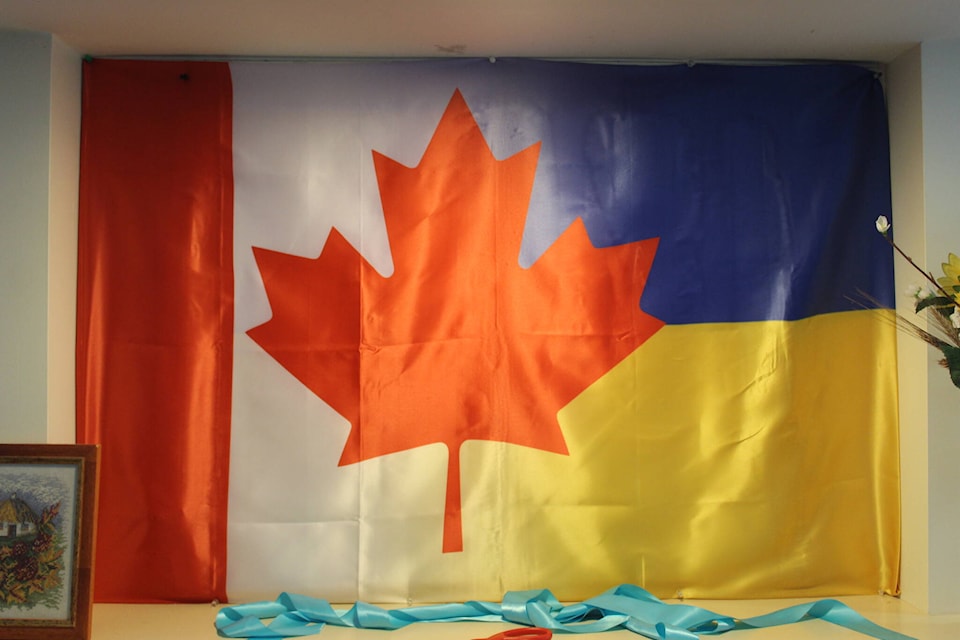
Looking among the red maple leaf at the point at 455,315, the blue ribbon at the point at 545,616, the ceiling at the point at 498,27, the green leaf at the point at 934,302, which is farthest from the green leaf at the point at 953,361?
the ceiling at the point at 498,27

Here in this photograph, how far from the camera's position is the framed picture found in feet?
9.03

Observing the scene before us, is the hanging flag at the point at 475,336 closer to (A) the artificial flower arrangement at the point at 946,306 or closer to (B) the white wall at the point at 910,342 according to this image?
(B) the white wall at the point at 910,342

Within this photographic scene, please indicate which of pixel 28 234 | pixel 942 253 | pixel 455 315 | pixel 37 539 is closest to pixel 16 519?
pixel 37 539

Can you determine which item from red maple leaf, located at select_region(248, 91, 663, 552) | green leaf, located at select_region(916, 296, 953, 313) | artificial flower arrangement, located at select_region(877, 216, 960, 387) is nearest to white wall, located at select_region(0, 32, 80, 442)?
red maple leaf, located at select_region(248, 91, 663, 552)

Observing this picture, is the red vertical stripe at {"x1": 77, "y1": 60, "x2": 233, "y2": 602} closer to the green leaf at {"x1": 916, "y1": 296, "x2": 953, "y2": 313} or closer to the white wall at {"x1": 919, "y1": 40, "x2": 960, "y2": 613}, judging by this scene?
the green leaf at {"x1": 916, "y1": 296, "x2": 953, "y2": 313}

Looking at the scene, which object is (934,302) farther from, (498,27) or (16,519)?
(16,519)

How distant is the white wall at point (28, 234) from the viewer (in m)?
2.88

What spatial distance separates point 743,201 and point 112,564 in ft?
8.64

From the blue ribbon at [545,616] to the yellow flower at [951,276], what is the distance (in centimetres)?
108

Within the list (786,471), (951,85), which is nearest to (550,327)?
(786,471)

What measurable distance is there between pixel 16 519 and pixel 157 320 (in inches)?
31.3

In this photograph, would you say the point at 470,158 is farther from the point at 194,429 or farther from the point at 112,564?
the point at 112,564

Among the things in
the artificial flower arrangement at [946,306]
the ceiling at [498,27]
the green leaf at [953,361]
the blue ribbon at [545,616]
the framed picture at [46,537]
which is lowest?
the blue ribbon at [545,616]

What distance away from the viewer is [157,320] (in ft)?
10.4
